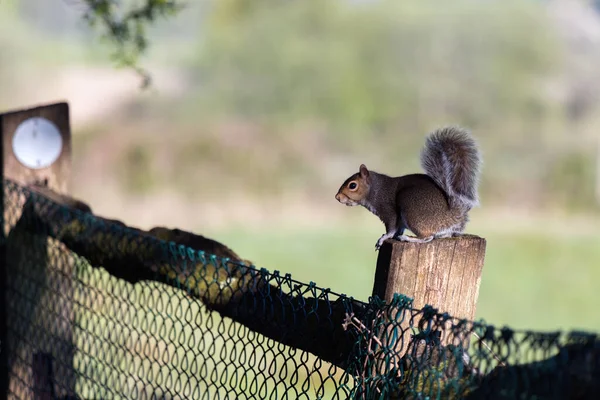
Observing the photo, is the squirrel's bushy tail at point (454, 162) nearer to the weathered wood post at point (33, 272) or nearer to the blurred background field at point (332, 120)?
the weathered wood post at point (33, 272)

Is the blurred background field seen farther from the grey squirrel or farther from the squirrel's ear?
the grey squirrel

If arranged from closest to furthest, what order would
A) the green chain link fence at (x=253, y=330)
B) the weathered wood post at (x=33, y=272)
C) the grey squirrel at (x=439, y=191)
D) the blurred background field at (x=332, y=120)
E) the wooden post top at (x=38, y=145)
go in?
1. the green chain link fence at (x=253, y=330)
2. the grey squirrel at (x=439, y=191)
3. the weathered wood post at (x=33, y=272)
4. the wooden post top at (x=38, y=145)
5. the blurred background field at (x=332, y=120)

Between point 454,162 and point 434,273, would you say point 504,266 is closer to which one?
point 454,162

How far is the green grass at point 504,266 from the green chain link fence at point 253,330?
845 cm

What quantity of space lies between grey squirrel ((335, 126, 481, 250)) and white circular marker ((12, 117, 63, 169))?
1.42 metres

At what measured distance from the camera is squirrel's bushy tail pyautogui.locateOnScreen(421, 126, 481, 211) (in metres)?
2.23

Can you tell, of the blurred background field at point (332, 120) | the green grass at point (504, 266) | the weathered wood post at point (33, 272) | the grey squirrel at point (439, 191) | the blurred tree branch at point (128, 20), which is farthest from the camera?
the blurred background field at point (332, 120)

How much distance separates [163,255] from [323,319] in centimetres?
68

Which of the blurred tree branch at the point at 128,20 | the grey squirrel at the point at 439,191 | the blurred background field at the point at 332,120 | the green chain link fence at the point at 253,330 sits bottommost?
the green chain link fence at the point at 253,330

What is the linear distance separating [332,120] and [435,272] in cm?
2053

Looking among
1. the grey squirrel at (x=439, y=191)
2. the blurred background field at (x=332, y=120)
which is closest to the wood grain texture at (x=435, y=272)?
the grey squirrel at (x=439, y=191)

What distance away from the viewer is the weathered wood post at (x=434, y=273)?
63.8 inches

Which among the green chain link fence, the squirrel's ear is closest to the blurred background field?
the green chain link fence

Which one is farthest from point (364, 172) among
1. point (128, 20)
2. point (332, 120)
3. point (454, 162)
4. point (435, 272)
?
point (332, 120)
